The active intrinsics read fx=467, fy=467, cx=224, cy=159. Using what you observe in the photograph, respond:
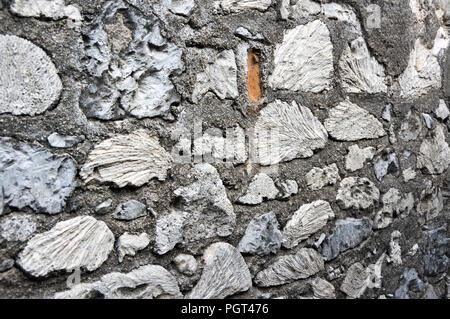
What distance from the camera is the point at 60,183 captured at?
1026 mm

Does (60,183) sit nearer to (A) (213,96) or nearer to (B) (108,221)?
(B) (108,221)

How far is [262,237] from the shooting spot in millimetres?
1417

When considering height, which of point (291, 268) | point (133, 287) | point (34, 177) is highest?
point (34, 177)

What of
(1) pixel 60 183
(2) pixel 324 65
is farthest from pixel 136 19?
(2) pixel 324 65

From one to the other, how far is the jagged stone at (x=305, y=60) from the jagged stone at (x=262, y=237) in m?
0.41

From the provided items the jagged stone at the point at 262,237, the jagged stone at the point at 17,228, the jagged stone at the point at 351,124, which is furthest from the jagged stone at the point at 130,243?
the jagged stone at the point at 351,124

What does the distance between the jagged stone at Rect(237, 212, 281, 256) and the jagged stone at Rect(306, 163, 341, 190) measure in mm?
195

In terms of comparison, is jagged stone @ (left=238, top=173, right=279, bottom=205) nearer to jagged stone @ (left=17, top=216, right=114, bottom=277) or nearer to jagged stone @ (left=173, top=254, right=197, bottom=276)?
jagged stone @ (left=173, top=254, right=197, bottom=276)

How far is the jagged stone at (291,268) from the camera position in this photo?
1435mm

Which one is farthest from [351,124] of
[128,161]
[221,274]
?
[128,161]

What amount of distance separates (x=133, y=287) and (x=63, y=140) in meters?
0.40

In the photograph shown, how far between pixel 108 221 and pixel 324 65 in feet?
2.92

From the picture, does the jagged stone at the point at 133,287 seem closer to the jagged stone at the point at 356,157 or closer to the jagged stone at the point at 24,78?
the jagged stone at the point at 24,78

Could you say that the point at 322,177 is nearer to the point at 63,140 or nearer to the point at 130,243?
the point at 130,243
